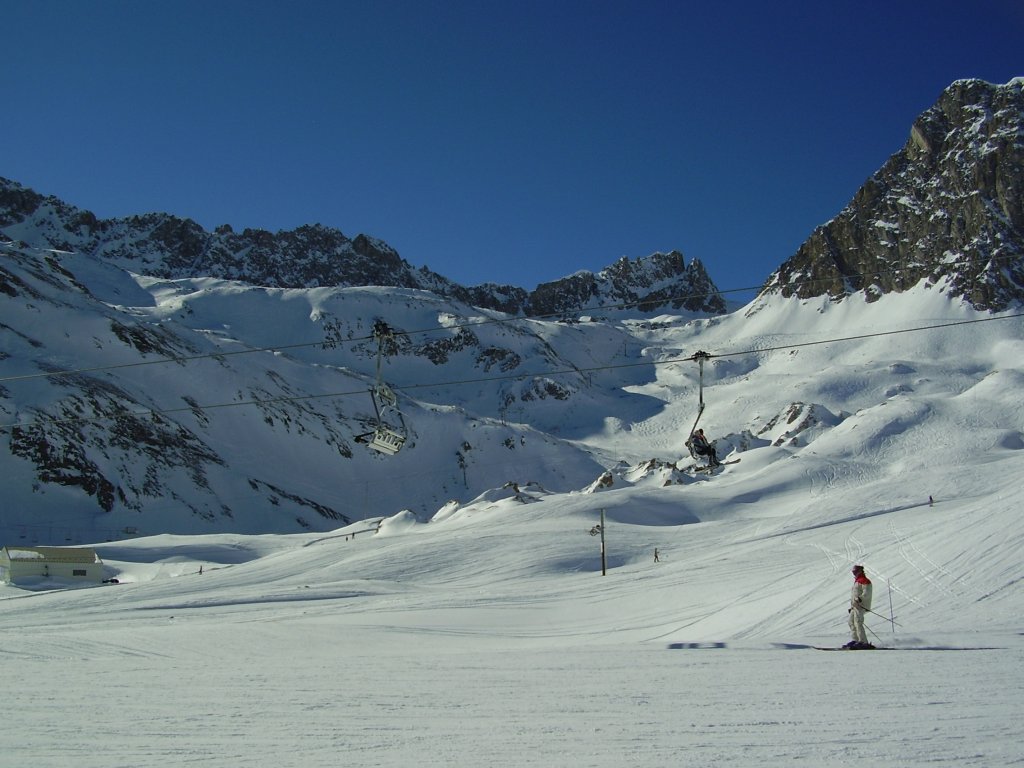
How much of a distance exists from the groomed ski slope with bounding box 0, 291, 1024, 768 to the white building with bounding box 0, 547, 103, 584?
2433 millimetres

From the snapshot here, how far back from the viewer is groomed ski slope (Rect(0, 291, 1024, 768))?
8.73 m

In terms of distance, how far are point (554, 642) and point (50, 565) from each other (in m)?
38.2

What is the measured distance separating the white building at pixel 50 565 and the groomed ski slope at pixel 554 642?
7.98 feet

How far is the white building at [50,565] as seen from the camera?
49000mm

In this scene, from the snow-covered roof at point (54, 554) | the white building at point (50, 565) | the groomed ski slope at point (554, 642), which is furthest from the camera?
the snow-covered roof at point (54, 554)

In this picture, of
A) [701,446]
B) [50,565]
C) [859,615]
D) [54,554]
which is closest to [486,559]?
[50,565]

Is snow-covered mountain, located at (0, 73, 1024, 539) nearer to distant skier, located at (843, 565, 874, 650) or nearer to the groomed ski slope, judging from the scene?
distant skier, located at (843, 565, 874, 650)

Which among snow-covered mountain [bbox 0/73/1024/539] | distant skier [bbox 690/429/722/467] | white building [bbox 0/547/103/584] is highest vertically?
snow-covered mountain [bbox 0/73/1024/539]

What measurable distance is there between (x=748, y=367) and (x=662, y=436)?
39625mm

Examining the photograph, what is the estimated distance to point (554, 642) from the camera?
2277cm

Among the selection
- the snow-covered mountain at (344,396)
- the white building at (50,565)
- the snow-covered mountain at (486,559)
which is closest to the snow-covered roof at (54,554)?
the white building at (50,565)

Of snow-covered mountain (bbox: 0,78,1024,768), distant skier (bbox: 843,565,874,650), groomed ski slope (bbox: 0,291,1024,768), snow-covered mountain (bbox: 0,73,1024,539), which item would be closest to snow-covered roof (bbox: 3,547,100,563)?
snow-covered mountain (bbox: 0,78,1024,768)

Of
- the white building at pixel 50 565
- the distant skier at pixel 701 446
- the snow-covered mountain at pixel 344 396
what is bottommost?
the white building at pixel 50 565

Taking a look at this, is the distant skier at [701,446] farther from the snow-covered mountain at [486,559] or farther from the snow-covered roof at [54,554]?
the snow-covered roof at [54,554]
